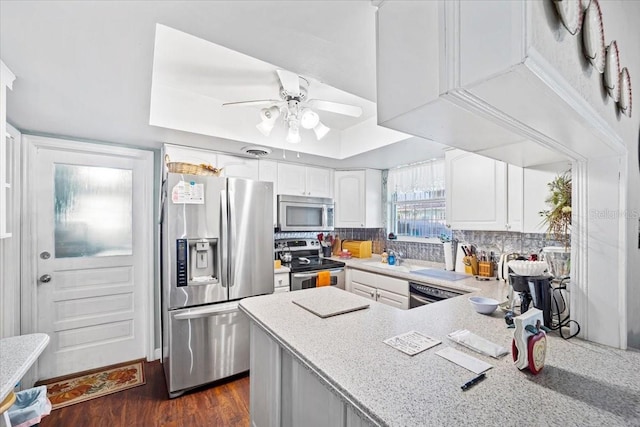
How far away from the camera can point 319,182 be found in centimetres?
371

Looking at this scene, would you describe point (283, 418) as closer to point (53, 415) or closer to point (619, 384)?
point (619, 384)

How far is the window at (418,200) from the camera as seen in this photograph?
3320 mm

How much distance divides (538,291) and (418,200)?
2.46 metres

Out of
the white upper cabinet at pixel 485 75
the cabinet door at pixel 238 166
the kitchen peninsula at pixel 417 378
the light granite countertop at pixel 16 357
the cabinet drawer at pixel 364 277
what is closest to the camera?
the white upper cabinet at pixel 485 75

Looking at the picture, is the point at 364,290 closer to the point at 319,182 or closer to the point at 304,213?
the point at 304,213

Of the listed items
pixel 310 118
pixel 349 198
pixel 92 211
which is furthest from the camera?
pixel 349 198

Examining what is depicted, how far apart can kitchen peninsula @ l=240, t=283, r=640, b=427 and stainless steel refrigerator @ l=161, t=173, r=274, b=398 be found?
3.43 feet

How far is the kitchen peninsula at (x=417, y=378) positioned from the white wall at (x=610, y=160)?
0.34 metres

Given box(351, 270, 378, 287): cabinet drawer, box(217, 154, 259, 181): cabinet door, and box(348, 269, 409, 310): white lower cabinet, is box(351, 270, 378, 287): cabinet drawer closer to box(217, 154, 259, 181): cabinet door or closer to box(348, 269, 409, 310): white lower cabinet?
box(348, 269, 409, 310): white lower cabinet

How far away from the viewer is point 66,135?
2.50 m

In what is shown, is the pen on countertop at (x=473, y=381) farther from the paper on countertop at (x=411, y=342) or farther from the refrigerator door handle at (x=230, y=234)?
the refrigerator door handle at (x=230, y=234)

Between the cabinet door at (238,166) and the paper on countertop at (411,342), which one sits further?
the cabinet door at (238,166)

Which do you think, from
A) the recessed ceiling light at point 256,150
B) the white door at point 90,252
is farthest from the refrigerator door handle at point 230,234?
the white door at point 90,252

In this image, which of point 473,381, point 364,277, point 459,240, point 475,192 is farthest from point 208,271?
point 459,240
